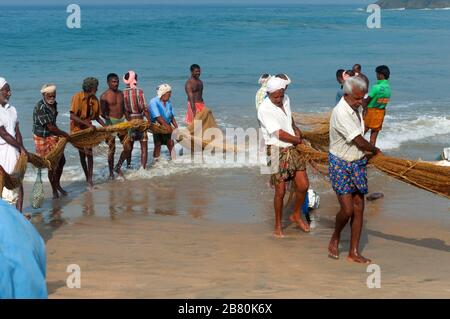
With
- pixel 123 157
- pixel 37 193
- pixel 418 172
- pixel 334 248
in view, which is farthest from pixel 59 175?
pixel 418 172

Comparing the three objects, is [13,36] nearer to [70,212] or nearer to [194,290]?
[70,212]

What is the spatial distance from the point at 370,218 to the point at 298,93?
41.5 feet

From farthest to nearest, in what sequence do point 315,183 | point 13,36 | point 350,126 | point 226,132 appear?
point 13,36
point 226,132
point 315,183
point 350,126

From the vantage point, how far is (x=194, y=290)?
5461 millimetres

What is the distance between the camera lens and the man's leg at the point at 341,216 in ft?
20.2

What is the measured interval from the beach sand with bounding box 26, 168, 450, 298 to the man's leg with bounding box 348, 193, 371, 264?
8 cm

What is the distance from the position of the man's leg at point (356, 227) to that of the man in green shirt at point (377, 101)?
3.47 m

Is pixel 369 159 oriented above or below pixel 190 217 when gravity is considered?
above

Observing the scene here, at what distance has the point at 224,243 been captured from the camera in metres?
7.03

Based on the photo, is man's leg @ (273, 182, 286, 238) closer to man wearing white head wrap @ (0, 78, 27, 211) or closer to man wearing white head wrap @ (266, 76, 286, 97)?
man wearing white head wrap @ (266, 76, 286, 97)

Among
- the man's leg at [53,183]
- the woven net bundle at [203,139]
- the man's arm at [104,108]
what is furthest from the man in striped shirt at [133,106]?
the man's leg at [53,183]

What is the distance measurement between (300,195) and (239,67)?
2087cm

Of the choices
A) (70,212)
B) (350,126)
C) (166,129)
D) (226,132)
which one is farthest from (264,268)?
(226,132)

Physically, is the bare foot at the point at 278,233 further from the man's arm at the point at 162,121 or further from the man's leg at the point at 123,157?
the man's arm at the point at 162,121
